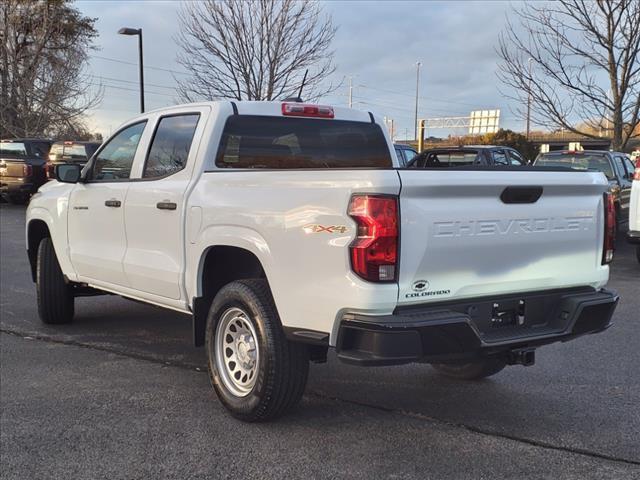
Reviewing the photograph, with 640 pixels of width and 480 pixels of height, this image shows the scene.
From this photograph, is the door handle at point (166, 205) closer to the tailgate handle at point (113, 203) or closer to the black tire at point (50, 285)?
the tailgate handle at point (113, 203)

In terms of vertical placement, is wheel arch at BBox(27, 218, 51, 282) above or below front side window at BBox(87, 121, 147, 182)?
below

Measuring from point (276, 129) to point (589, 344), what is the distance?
132 inches

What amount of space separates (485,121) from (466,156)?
149 ft

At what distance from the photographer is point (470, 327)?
326cm

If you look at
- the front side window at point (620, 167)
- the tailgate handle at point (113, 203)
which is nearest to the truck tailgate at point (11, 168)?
the tailgate handle at point (113, 203)

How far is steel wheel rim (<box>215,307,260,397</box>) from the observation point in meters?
3.92

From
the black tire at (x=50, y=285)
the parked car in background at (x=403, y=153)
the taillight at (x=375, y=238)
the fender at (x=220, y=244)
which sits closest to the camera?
the taillight at (x=375, y=238)

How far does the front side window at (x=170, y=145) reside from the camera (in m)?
4.57

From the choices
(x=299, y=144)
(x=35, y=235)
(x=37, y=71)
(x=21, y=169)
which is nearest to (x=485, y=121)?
(x=37, y=71)

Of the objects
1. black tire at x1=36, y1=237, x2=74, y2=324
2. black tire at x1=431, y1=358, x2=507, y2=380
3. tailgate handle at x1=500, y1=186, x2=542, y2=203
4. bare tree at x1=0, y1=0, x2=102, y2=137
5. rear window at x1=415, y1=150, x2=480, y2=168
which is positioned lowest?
black tire at x1=431, y1=358, x2=507, y2=380

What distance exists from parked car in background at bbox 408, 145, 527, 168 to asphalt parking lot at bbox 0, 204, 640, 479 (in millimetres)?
8298

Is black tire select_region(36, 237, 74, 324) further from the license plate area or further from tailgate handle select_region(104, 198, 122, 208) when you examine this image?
the license plate area

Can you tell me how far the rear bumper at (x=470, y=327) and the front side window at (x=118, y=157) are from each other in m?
2.75

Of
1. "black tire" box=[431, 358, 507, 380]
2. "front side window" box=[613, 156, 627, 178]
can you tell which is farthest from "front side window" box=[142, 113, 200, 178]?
"front side window" box=[613, 156, 627, 178]
